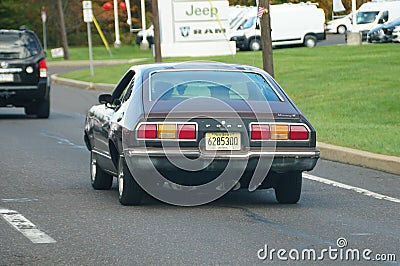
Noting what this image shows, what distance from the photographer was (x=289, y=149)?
10008 mm

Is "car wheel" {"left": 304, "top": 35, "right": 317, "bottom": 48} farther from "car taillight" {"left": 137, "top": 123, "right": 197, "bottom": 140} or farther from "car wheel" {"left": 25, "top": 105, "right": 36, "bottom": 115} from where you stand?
"car taillight" {"left": 137, "top": 123, "right": 197, "bottom": 140}

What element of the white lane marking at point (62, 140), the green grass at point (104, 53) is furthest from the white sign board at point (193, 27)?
the white lane marking at point (62, 140)

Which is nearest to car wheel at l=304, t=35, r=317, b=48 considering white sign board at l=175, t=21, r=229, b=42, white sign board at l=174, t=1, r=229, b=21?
white sign board at l=174, t=1, r=229, b=21

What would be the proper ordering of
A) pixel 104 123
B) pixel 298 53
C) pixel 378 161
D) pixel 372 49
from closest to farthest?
1. pixel 104 123
2. pixel 378 161
3. pixel 372 49
4. pixel 298 53

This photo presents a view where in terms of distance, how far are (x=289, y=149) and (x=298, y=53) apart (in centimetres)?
3138

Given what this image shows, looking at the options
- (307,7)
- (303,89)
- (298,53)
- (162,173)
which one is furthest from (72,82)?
(162,173)

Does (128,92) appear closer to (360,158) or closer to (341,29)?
(360,158)

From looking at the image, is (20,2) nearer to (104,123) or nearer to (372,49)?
(372,49)

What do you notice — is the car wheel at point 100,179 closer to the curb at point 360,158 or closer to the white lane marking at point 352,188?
the white lane marking at point 352,188

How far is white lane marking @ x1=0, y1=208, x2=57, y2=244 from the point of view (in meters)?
8.53

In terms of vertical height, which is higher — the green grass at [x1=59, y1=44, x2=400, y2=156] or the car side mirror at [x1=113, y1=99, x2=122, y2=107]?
the car side mirror at [x1=113, y1=99, x2=122, y2=107]

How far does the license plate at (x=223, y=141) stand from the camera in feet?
32.3

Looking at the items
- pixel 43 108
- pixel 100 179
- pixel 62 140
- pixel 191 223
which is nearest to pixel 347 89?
pixel 43 108

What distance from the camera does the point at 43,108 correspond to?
23.5 m
